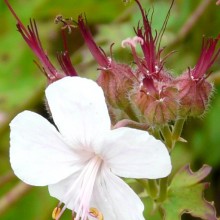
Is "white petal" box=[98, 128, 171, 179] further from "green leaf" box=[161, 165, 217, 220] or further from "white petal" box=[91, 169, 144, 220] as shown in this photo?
"green leaf" box=[161, 165, 217, 220]

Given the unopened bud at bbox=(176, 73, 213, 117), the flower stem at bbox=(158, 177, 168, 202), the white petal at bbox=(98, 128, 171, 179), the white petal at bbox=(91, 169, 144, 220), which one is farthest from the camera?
the flower stem at bbox=(158, 177, 168, 202)

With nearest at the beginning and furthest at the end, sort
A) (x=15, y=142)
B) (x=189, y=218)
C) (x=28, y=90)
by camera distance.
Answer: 1. (x=15, y=142)
2. (x=189, y=218)
3. (x=28, y=90)

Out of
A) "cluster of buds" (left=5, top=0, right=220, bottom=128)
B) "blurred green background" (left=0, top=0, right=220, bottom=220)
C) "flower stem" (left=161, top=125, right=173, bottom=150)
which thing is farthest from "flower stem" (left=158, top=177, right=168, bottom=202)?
"blurred green background" (left=0, top=0, right=220, bottom=220)

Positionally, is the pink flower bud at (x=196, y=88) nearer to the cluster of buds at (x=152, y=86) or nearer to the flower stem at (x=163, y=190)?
the cluster of buds at (x=152, y=86)

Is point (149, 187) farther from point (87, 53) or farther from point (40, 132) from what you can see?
point (87, 53)

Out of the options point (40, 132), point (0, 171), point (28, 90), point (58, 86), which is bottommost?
point (0, 171)

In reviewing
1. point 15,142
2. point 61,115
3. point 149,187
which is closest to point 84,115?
point 61,115
